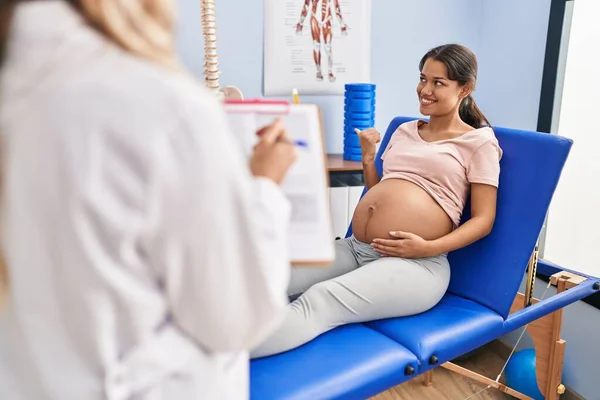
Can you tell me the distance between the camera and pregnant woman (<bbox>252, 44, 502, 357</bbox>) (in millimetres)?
1442

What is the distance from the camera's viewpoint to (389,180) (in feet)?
5.65

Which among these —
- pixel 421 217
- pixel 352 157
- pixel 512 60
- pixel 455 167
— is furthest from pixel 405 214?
pixel 512 60

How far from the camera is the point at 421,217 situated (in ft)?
5.24

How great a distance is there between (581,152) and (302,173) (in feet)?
5.47

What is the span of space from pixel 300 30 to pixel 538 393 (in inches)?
72.0

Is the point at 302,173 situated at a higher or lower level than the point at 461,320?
higher

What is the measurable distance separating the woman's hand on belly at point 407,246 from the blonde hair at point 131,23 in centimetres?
110

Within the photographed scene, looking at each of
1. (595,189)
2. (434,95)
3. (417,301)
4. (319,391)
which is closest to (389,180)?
(434,95)

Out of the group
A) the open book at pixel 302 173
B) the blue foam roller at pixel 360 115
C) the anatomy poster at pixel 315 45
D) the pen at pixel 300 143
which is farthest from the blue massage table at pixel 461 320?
the anatomy poster at pixel 315 45

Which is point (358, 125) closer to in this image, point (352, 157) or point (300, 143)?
point (352, 157)

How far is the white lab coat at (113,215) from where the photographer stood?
1.66ft

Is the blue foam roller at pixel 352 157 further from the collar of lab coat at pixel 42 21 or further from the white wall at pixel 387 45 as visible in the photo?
the collar of lab coat at pixel 42 21

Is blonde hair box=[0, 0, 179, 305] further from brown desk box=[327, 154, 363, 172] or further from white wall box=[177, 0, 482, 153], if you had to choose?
white wall box=[177, 0, 482, 153]

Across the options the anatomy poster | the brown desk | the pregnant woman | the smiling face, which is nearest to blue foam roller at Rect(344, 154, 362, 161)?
the brown desk
